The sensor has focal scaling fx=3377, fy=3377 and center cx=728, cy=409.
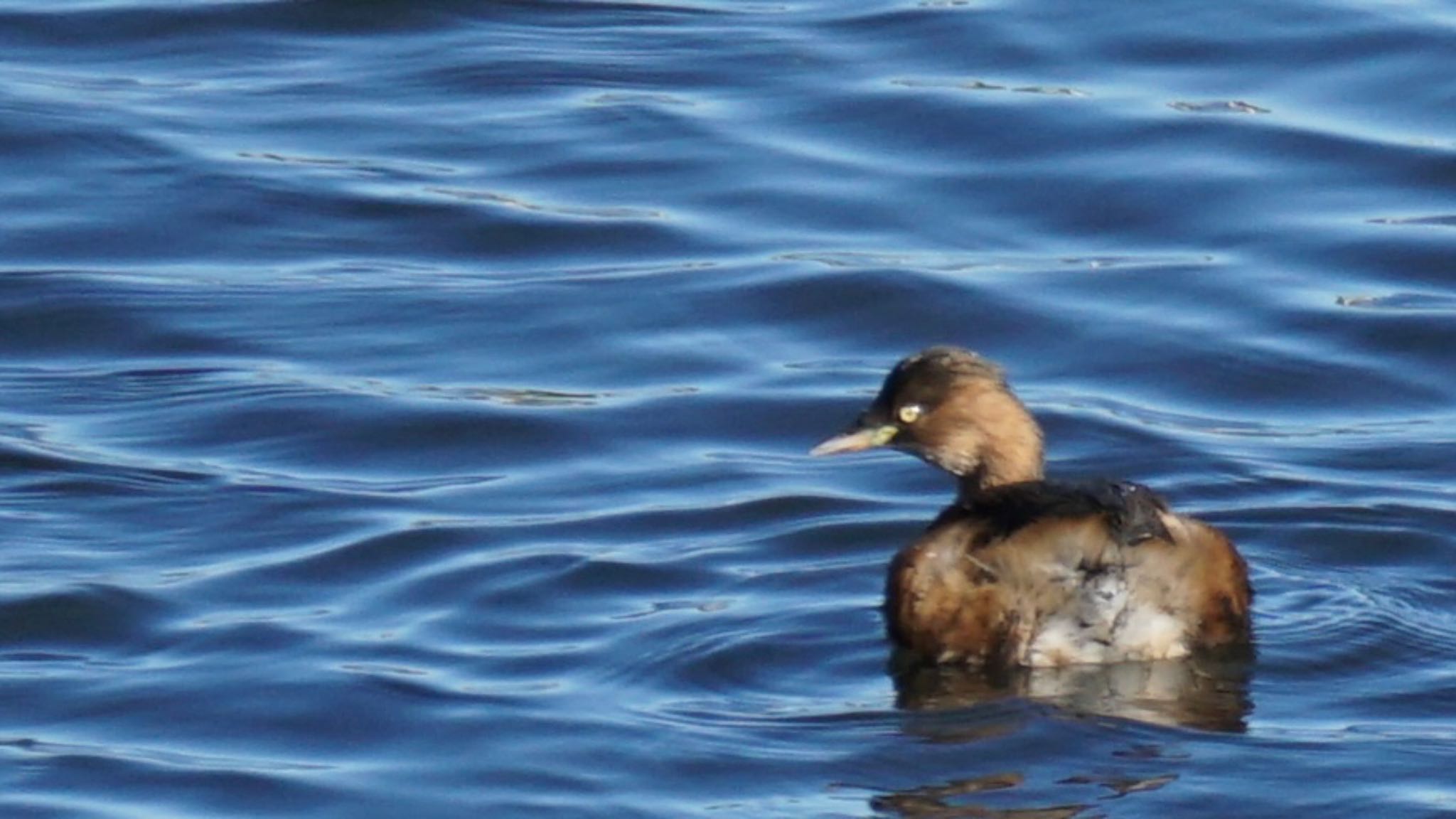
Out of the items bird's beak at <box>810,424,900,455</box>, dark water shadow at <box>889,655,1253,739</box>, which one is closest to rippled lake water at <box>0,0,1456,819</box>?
dark water shadow at <box>889,655,1253,739</box>

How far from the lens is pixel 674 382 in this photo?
35.0 feet

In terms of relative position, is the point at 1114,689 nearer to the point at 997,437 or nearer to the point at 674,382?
the point at 997,437

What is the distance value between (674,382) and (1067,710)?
3142 millimetres

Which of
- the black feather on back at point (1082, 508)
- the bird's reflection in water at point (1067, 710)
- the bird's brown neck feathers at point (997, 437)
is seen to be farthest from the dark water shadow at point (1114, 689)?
the bird's brown neck feathers at point (997, 437)

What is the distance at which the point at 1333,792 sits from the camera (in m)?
7.16

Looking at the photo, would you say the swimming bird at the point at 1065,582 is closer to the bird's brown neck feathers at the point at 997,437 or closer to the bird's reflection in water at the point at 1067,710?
the bird's reflection in water at the point at 1067,710

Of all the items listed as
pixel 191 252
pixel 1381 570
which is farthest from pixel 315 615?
pixel 191 252

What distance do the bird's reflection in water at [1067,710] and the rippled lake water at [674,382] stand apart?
0.06 ft

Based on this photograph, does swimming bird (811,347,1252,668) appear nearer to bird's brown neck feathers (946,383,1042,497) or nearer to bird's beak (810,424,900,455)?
bird's brown neck feathers (946,383,1042,497)

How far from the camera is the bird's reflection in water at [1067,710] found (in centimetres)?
720

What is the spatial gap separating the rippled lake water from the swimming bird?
3.5 inches

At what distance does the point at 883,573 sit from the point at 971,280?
288cm

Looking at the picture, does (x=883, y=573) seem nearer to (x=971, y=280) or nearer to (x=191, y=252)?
(x=971, y=280)

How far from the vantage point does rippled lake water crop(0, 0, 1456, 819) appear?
24.9ft
